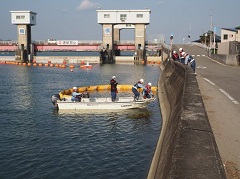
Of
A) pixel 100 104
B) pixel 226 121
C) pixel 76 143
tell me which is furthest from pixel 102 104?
pixel 226 121

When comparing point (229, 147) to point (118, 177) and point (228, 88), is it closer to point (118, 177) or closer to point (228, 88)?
point (118, 177)

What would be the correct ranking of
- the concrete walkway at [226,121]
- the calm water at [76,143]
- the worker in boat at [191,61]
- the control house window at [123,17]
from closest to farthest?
the concrete walkway at [226,121], the calm water at [76,143], the worker in boat at [191,61], the control house window at [123,17]

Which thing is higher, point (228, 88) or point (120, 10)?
point (120, 10)

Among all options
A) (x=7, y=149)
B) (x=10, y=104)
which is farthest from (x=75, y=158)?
(x=10, y=104)

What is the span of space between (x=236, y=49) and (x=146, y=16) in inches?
2560

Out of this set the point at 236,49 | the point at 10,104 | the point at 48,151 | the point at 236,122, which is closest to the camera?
the point at 236,122

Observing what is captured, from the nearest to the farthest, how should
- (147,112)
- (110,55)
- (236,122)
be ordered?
(236,122)
(147,112)
(110,55)

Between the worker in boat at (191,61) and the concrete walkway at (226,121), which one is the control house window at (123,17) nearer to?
the worker in boat at (191,61)

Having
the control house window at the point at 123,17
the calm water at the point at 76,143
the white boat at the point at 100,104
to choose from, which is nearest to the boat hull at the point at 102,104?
the white boat at the point at 100,104

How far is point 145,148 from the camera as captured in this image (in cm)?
1652

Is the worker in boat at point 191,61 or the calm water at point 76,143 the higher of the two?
the worker in boat at point 191,61

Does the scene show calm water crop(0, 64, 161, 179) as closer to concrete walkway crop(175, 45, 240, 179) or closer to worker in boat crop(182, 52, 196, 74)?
concrete walkway crop(175, 45, 240, 179)

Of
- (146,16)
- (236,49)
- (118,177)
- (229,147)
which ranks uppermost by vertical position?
(146,16)

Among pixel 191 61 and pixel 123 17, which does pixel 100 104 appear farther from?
pixel 123 17
